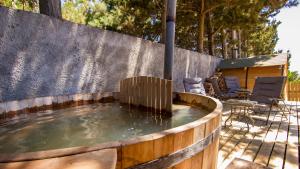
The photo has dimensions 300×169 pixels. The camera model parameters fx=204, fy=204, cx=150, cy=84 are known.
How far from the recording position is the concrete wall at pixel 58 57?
299cm

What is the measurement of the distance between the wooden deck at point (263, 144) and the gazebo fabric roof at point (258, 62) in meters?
5.40

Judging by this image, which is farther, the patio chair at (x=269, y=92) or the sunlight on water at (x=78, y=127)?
the patio chair at (x=269, y=92)

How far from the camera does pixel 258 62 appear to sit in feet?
30.1

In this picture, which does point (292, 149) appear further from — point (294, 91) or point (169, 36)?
point (294, 91)

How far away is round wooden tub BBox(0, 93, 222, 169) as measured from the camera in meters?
0.88

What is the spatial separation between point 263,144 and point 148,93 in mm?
1744

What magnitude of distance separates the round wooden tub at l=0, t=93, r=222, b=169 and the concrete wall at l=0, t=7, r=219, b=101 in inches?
103

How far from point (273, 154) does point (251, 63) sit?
7695mm

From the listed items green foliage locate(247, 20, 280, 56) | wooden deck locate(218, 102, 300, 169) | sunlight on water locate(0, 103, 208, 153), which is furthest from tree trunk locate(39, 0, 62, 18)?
green foliage locate(247, 20, 280, 56)

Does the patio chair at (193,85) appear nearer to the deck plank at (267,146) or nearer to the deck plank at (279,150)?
the deck plank at (267,146)

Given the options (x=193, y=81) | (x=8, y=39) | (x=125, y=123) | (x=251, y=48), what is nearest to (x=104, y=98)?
(x=125, y=123)

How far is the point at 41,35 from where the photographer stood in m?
3.34

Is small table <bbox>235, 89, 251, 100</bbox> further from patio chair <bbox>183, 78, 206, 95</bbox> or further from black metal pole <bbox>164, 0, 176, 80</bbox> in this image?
black metal pole <bbox>164, 0, 176, 80</bbox>

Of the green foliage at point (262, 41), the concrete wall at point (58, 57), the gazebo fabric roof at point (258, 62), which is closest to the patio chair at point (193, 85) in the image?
the concrete wall at point (58, 57)
